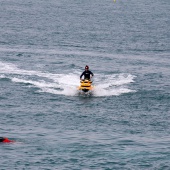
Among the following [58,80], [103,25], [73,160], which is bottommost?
[73,160]

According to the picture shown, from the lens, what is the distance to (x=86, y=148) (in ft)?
172

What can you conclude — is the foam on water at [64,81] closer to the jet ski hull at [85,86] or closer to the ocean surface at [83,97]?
the ocean surface at [83,97]

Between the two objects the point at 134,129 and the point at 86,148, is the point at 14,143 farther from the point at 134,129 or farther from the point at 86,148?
the point at 134,129

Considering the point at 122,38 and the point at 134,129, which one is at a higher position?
the point at 122,38

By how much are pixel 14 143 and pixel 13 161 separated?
4.01 meters

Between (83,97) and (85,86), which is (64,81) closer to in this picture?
(85,86)

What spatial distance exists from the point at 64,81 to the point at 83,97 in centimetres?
728

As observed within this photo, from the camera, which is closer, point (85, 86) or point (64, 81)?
point (85, 86)

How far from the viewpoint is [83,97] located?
226ft

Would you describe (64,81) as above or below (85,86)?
above

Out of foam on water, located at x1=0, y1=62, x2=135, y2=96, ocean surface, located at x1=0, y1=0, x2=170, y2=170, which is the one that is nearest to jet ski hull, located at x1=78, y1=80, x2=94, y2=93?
foam on water, located at x1=0, y1=62, x2=135, y2=96

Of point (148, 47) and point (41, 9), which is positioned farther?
point (41, 9)

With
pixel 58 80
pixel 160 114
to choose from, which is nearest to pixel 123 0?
pixel 58 80

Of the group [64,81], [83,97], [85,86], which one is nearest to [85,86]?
[85,86]
